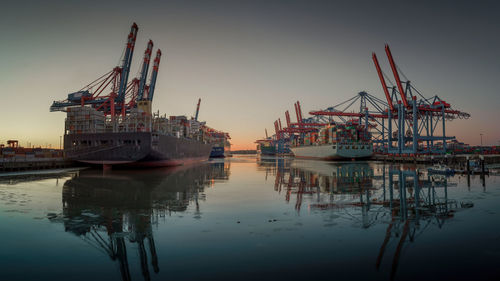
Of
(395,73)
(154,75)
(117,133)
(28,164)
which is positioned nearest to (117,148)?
(117,133)

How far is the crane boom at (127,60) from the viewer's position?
2100 inches

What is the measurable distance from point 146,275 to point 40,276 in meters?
2.16

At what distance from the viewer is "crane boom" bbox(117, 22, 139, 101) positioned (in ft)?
175

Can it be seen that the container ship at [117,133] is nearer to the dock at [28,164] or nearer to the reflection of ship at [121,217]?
the dock at [28,164]

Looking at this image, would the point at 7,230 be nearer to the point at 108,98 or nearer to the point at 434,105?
the point at 108,98

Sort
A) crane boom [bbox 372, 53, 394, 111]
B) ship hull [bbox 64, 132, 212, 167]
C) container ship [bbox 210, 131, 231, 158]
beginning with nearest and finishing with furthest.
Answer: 1. ship hull [bbox 64, 132, 212, 167]
2. crane boom [bbox 372, 53, 394, 111]
3. container ship [bbox 210, 131, 231, 158]

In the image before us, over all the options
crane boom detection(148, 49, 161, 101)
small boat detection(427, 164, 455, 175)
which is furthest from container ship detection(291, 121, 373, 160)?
crane boom detection(148, 49, 161, 101)

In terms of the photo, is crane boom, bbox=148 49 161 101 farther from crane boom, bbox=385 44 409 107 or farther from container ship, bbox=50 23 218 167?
crane boom, bbox=385 44 409 107

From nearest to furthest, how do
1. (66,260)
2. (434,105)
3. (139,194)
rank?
(66,260) < (139,194) < (434,105)

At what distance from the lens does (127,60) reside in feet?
178

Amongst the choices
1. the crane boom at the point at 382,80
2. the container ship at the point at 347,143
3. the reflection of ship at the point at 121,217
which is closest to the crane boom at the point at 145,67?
the reflection of ship at the point at 121,217

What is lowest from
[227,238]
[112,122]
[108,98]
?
[227,238]

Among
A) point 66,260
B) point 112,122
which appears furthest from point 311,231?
point 112,122

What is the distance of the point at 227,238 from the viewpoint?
839 cm
